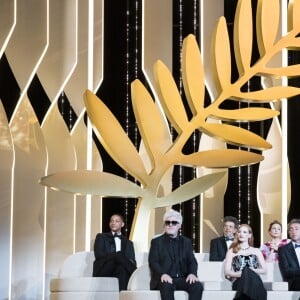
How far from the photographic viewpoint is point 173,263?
5.84m

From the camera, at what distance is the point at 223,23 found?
7.12 meters

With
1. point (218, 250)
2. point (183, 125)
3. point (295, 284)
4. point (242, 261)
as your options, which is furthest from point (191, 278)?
point (183, 125)

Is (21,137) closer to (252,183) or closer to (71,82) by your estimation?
(71,82)

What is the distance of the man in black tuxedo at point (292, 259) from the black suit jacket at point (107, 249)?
3.42 feet

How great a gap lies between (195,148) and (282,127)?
0.87m

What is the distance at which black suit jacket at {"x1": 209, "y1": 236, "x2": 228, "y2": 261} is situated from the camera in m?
6.74

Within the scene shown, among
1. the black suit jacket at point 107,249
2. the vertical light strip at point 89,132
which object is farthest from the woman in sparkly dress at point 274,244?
the vertical light strip at point 89,132

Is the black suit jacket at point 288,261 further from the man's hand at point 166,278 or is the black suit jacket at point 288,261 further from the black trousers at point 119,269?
the black trousers at point 119,269

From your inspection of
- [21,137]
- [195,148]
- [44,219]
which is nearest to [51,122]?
[21,137]

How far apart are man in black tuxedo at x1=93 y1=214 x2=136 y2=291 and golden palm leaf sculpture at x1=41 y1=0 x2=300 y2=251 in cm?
38

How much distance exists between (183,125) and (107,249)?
3.78 ft

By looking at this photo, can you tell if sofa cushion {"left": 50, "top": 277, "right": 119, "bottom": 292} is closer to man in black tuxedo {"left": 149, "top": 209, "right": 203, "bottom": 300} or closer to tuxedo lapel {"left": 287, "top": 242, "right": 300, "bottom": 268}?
man in black tuxedo {"left": 149, "top": 209, "right": 203, "bottom": 300}

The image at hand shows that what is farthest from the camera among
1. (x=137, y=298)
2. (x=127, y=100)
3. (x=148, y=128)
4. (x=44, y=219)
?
(x=127, y=100)

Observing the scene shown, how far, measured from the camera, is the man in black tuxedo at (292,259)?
19.3ft
